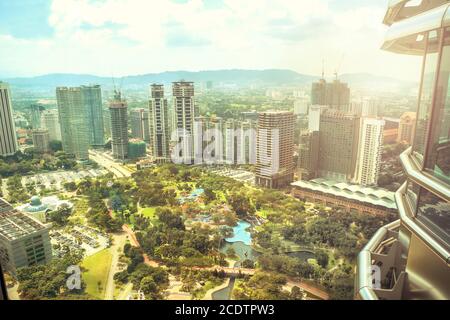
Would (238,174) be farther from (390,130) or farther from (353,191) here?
(390,130)

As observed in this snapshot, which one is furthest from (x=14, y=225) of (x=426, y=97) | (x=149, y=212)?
(x=426, y=97)

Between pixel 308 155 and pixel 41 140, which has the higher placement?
pixel 41 140

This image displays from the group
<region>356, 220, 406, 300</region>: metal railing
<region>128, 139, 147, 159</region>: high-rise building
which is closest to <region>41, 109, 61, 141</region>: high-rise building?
<region>128, 139, 147, 159</region>: high-rise building

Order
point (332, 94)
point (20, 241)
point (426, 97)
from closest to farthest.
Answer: point (426, 97) → point (20, 241) → point (332, 94)

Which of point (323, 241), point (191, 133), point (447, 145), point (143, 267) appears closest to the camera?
point (447, 145)

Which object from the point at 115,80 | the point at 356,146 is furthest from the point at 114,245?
the point at 356,146
